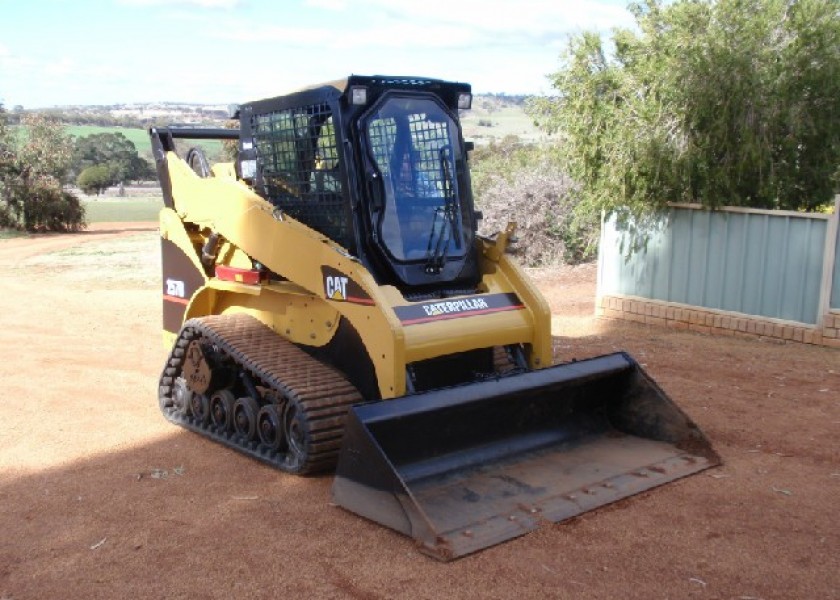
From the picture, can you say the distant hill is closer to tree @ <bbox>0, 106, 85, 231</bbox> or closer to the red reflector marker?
tree @ <bbox>0, 106, 85, 231</bbox>


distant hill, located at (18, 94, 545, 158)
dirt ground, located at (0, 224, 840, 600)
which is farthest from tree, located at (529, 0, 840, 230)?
distant hill, located at (18, 94, 545, 158)

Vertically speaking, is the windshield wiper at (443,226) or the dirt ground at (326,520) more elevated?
the windshield wiper at (443,226)

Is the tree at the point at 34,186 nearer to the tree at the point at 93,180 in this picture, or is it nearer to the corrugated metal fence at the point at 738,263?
the tree at the point at 93,180

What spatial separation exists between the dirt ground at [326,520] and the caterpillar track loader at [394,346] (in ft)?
0.92

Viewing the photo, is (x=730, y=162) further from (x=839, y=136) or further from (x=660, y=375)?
(x=660, y=375)

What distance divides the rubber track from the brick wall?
630 centimetres

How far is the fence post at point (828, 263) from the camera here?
9797mm

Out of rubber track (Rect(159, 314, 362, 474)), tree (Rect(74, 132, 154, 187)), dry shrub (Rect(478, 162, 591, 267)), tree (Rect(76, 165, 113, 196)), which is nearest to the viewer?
rubber track (Rect(159, 314, 362, 474))

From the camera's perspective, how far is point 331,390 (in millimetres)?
5887

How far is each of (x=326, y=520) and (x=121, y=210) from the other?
123ft

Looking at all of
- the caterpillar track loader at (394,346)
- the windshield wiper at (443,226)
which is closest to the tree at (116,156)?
the caterpillar track loader at (394,346)

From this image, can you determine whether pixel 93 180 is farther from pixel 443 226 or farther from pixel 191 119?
pixel 443 226

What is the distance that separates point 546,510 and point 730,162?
280 inches

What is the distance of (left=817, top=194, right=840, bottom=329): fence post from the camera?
9.80 metres
